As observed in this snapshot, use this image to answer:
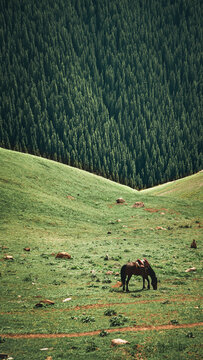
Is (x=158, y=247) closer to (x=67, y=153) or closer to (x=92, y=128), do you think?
(x=67, y=153)

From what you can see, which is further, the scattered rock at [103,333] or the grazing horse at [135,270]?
the grazing horse at [135,270]

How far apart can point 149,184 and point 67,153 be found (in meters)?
58.0

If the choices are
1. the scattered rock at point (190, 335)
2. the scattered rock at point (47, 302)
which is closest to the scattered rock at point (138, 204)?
the scattered rock at point (47, 302)

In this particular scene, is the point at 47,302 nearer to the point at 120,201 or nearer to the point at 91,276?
the point at 91,276

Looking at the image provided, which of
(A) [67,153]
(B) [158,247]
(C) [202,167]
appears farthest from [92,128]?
(B) [158,247]

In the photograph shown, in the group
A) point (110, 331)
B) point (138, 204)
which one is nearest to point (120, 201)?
point (138, 204)

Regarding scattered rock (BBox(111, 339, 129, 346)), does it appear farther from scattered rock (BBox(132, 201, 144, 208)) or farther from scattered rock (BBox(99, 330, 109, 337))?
scattered rock (BBox(132, 201, 144, 208))

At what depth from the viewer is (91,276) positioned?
23266 millimetres

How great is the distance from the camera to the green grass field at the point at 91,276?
1136cm

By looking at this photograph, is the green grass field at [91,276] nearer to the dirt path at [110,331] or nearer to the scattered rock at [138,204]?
the dirt path at [110,331]

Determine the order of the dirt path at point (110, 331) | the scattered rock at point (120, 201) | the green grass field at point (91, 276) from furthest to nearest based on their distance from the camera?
1. the scattered rock at point (120, 201)
2. the dirt path at point (110, 331)
3. the green grass field at point (91, 276)

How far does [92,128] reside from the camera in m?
199

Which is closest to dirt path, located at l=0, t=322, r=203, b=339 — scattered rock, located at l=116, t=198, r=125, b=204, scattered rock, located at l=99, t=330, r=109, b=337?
scattered rock, located at l=99, t=330, r=109, b=337

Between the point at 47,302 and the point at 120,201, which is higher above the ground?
the point at 47,302
